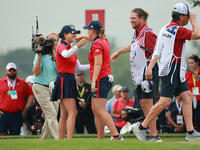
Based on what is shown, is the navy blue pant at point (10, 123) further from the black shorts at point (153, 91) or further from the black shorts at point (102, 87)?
the black shorts at point (102, 87)

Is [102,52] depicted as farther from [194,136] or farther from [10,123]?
[10,123]

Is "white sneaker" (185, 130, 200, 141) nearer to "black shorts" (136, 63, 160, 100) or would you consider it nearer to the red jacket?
"black shorts" (136, 63, 160, 100)

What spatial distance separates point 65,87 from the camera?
8805 mm

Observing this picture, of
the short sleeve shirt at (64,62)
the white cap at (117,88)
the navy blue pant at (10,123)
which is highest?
the short sleeve shirt at (64,62)

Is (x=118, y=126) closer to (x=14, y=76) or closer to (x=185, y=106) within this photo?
(x=14, y=76)

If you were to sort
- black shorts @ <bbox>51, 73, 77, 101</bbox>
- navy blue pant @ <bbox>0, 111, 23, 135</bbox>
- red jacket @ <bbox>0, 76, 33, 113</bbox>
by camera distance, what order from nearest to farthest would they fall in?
1. black shorts @ <bbox>51, 73, 77, 101</bbox>
2. navy blue pant @ <bbox>0, 111, 23, 135</bbox>
3. red jacket @ <bbox>0, 76, 33, 113</bbox>

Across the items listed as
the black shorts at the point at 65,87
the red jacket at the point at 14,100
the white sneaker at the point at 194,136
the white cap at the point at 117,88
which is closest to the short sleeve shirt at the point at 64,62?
the black shorts at the point at 65,87

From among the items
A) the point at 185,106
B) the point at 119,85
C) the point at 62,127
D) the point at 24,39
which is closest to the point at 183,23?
the point at 185,106

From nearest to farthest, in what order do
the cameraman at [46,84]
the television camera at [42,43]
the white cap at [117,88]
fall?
the television camera at [42,43] < the cameraman at [46,84] < the white cap at [117,88]

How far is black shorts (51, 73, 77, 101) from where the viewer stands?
8805 mm

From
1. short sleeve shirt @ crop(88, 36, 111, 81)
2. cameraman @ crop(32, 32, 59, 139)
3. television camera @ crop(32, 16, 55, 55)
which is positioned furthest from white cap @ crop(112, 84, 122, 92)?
short sleeve shirt @ crop(88, 36, 111, 81)

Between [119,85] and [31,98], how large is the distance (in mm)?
3167

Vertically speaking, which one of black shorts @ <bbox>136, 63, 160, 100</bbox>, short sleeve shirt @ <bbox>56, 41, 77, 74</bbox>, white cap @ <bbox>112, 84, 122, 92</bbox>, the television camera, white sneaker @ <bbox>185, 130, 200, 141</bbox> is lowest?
white cap @ <bbox>112, 84, 122, 92</bbox>

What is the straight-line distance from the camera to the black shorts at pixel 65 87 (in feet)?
28.9
